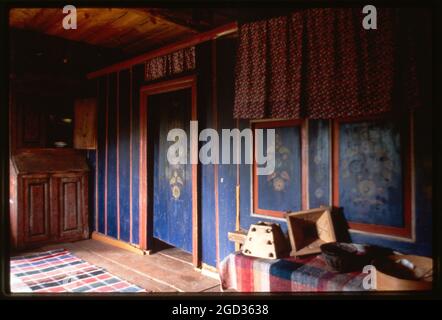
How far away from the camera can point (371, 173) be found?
111 inches

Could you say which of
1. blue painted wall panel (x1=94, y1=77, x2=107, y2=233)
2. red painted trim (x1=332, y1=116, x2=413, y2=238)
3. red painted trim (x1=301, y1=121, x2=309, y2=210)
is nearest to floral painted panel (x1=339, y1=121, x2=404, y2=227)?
red painted trim (x1=332, y1=116, x2=413, y2=238)

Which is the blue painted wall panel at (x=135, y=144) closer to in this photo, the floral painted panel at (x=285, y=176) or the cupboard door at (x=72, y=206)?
the cupboard door at (x=72, y=206)

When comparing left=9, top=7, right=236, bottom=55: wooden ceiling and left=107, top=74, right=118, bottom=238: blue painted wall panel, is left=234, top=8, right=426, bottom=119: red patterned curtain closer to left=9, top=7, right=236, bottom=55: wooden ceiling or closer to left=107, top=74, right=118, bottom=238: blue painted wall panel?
left=9, top=7, right=236, bottom=55: wooden ceiling

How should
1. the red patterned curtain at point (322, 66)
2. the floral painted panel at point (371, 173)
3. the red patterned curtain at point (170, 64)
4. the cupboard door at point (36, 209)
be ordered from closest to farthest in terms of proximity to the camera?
the red patterned curtain at point (322, 66) < the floral painted panel at point (371, 173) < the red patterned curtain at point (170, 64) < the cupboard door at point (36, 209)

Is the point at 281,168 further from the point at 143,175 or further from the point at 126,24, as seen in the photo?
the point at 126,24

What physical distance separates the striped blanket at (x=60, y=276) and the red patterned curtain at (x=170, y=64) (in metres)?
2.73

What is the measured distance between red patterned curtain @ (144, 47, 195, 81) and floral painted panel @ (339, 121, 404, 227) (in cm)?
225

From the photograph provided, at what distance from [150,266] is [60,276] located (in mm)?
1081

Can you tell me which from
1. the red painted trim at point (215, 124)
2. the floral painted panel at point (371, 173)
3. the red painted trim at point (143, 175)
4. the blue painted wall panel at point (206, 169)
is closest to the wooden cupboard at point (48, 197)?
the red painted trim at point (143, 175)

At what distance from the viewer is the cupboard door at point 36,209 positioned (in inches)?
208

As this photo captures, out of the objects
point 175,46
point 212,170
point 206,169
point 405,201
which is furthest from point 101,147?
point 405,201

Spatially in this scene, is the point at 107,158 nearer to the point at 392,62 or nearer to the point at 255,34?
the point at 255,34

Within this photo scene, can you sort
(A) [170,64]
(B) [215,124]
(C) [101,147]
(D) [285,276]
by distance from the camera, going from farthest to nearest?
1. (C) [101,147]
2. (A) [170,64]
3. (B) [215,124]
4. (D) [285,276]

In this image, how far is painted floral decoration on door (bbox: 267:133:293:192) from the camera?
3.36 m
